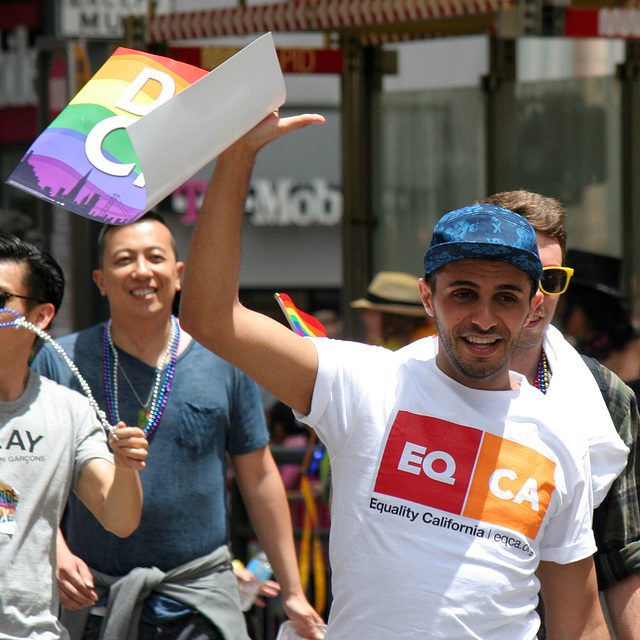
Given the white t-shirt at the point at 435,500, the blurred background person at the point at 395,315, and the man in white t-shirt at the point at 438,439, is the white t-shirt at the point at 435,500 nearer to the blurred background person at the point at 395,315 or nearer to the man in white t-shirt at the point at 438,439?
the man in white t-shirt at the point at 438,439

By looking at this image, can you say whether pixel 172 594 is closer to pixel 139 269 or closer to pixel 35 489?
pixel 35 489

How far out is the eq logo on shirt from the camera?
206cm

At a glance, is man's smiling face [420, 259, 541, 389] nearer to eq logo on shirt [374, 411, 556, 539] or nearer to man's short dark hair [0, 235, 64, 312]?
eq logo on shirt [374, 411, 556, 539]

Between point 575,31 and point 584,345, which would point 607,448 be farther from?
point 575,31

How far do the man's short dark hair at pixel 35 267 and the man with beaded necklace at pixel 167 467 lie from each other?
0.44 m

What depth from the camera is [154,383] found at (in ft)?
10.7

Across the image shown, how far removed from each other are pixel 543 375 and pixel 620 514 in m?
0.37

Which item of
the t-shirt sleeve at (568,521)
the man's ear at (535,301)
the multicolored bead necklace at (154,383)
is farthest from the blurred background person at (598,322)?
the t-shirt sleeve at (568,521)

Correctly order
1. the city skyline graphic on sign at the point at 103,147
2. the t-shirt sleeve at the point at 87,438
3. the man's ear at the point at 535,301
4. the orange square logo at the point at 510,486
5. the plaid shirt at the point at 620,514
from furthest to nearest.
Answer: the t-shirt sleeve at the point at 87,438
the plaid shirt at the point at 620,514
the man's ear at the point at 535,301
the orange square logo at the point at 510,486
the city skyline graphic on sign at the point at 103,147

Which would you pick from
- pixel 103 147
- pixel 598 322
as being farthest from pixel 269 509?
pixel 598 322

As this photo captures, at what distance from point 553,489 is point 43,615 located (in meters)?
1.24

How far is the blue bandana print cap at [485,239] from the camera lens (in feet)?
6.82

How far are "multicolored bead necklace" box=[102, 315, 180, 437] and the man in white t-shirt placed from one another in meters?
1.16

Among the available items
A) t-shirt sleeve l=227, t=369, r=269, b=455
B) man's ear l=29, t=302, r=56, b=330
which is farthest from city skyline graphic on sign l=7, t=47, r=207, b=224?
t-shirt sleeve l=227, t=369, r=269, b=455
